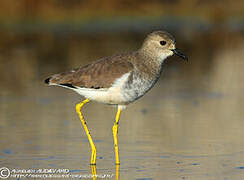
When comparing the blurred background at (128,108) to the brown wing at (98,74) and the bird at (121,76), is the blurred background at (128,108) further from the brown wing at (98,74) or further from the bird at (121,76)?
the brown wing at (98,74)

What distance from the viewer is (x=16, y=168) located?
7.78m

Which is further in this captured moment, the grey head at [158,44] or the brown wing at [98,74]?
the grey head at [158,44]

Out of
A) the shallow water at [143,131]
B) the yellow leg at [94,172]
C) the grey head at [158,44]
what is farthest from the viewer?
the grey head at [158,44]

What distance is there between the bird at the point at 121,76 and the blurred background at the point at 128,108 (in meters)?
0.62

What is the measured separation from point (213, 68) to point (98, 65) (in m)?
7.55

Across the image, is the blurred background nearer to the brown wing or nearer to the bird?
the bird

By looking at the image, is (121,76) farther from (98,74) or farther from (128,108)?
(128,108)

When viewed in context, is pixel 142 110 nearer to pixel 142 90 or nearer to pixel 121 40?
pixel 142 90

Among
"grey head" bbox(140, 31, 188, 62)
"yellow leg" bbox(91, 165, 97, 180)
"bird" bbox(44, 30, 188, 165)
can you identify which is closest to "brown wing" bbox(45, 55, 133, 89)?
"bird" bbox(44, 30, 188, 165)

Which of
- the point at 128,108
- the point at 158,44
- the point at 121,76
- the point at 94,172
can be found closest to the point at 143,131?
the point at 158,44

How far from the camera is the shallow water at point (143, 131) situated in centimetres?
788

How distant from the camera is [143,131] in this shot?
9656 mm

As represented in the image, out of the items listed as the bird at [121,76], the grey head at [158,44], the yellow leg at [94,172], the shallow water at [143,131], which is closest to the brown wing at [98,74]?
the bird at [121,76]

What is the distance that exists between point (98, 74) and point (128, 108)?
311 centimetres
